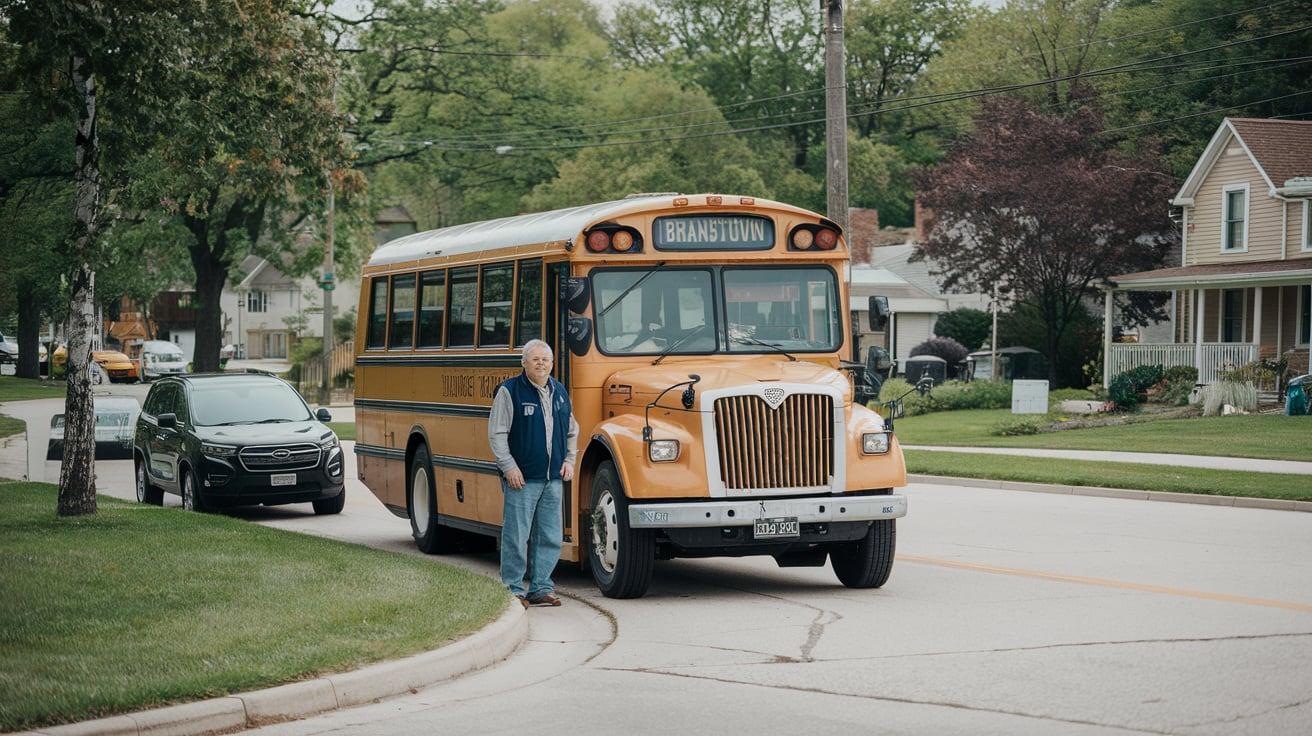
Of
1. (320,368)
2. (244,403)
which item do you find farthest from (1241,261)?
(244,403)

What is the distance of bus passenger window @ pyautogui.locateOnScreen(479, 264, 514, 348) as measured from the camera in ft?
43.3

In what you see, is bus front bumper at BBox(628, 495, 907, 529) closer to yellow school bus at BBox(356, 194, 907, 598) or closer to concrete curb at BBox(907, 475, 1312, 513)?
yellow school bus at BBox(356, 194, 907, 598)

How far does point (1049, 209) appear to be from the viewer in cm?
4319

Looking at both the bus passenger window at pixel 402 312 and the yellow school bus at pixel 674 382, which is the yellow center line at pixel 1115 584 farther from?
the bus passenger window at pixel 402 312

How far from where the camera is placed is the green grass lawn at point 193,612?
7.81 metres

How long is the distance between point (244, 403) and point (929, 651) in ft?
42.1

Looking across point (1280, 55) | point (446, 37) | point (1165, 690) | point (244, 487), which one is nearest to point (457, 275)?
point (244, 487)

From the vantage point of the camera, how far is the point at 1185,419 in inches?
1319

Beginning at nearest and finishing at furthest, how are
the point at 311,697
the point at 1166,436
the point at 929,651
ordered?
the point at 311,697, the point at 929,651, the point at 1166,436

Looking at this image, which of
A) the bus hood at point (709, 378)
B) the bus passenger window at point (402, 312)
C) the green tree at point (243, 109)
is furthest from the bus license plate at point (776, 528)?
the green tree at point (243, 109)

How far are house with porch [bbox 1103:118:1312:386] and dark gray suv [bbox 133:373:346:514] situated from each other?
990 inches

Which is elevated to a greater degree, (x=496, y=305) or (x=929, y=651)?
(x=496, y=305)

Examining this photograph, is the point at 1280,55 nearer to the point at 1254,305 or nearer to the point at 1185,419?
the point at 1254,305

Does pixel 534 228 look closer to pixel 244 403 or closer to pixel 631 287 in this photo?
pixel 631 287
